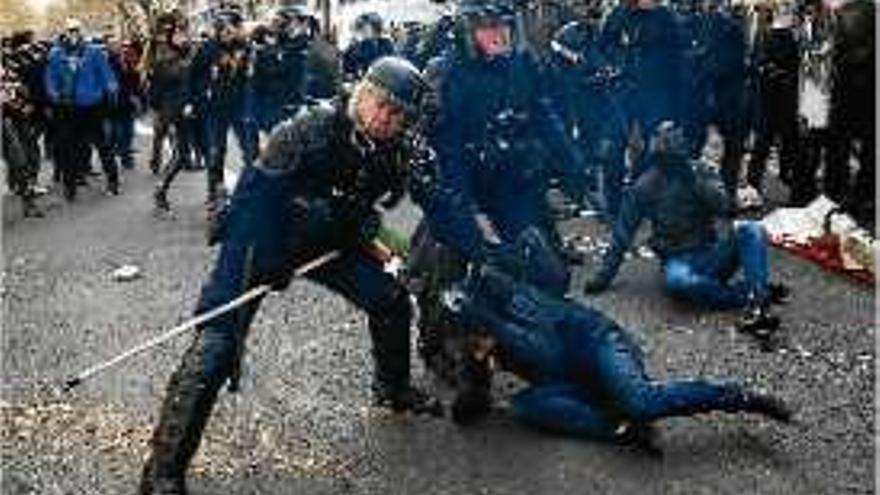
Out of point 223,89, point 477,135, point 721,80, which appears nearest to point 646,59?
point 721,80

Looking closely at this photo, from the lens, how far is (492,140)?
10062mm

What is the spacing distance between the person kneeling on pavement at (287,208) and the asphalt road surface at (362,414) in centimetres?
37

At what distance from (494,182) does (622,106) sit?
173 inches

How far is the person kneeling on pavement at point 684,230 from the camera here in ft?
33.9

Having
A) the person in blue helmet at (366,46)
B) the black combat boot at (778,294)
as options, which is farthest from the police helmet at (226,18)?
the black combat boot at (778,294)

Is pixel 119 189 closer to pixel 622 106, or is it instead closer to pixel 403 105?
pixel 622 106

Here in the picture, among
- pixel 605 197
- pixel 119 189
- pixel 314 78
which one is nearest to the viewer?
pixel 605 197

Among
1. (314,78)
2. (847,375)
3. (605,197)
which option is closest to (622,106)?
(605,197)

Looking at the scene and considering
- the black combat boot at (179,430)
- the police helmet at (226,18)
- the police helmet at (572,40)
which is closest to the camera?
the black combat boot at (179,430)

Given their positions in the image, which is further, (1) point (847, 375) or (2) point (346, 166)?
(1) point (847, 375)

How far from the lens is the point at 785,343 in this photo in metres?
9.51

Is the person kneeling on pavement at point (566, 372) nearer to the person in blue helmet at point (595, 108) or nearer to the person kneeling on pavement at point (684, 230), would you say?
the person kneeling on pavement at point (684, 230)

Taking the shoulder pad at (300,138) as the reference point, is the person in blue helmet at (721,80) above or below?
below

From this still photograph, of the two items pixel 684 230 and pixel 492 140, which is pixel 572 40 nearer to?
pixel 684 230
